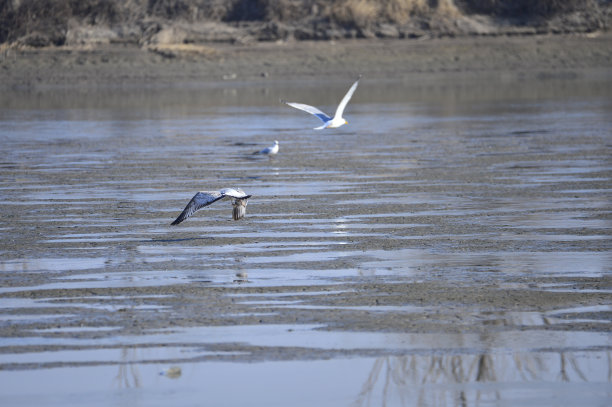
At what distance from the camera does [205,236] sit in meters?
10.7

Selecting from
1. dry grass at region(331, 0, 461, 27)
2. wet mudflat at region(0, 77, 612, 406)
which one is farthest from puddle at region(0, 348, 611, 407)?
dry grass at region(331, 0, 461, 27)

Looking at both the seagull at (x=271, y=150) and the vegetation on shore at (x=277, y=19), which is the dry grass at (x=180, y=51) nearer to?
the vegetation on shore at (x=277, y=19)

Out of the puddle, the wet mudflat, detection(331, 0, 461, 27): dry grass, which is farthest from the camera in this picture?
detection(331, 0, 461, 27): dry grass

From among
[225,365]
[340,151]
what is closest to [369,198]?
[340,151]

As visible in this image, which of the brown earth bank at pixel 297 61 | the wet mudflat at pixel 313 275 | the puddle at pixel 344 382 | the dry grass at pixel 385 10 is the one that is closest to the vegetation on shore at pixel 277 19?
the dry grass at pixel 385 10

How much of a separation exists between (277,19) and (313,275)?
3212 centimetres

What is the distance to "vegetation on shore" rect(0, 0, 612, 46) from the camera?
128ft

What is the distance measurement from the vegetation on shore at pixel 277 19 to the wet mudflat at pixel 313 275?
2004cm

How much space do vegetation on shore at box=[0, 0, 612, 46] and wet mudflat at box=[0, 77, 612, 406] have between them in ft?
65.7

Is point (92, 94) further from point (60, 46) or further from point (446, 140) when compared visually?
point (446, 140)

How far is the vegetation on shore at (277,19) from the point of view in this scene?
39.2 metres

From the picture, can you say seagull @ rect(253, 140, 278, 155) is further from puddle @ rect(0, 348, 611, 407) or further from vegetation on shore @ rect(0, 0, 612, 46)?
vegetation on shore @ rect(0, 0, 612, 46)

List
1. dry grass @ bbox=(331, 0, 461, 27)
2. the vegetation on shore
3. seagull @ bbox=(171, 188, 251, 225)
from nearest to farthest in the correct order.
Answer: seagull @ bbox=(171, 188, 251, 225) < the vegetation on shore < dry grass @ bbox=(331, 0, 461, 27)

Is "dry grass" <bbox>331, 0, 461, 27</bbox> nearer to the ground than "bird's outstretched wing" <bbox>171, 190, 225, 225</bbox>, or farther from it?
nearer to the ground
